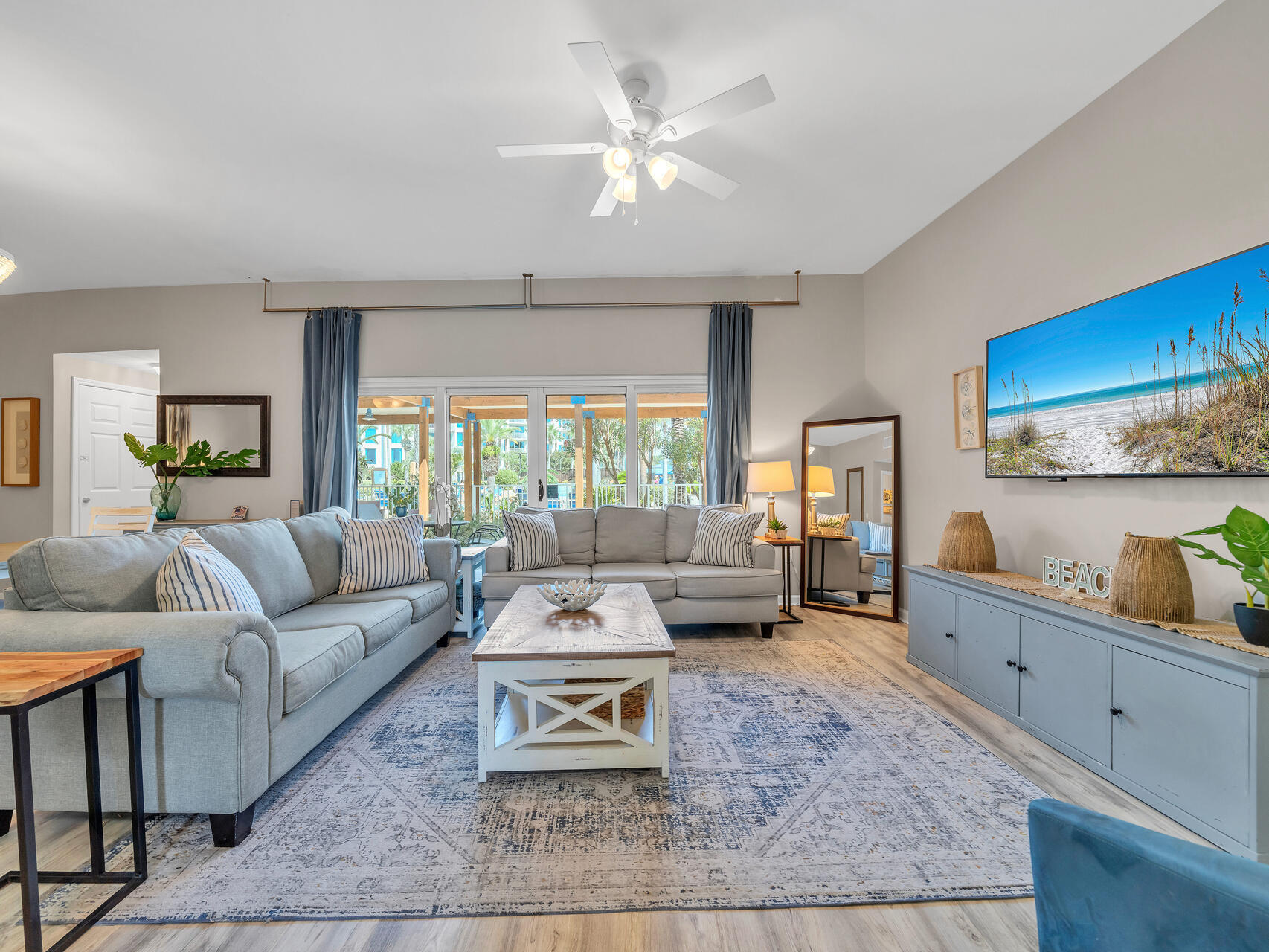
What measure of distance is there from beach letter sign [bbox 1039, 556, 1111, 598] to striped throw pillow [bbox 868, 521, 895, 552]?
1.60 metres

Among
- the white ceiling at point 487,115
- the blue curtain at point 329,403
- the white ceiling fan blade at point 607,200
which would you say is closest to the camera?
the white ceiling at point 487,115

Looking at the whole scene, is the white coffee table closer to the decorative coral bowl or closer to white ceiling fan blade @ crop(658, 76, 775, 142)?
the decorative coral bowl

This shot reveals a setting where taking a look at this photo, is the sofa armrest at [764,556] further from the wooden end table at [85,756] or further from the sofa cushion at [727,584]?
the wooden end table at [85,756]

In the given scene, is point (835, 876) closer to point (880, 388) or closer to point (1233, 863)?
point (1233, 863)

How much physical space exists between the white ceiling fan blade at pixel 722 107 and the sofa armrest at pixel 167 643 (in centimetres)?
231

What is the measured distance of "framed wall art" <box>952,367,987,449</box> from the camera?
3.38 metres

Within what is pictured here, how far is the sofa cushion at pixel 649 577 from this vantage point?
3844 millimetres

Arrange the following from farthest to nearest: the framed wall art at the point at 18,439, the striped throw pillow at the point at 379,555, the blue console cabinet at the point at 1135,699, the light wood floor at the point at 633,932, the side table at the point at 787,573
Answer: the framed wall art at the point at 18,439
the side table at the point at 787,573
the striped throw pillow at the point at 379,555
the blue console cabinet at the point at 1135,699
the light wood floor at the point at 633,932

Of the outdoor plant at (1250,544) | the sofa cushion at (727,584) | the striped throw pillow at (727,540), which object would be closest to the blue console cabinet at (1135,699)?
the outdoor plant at (1250,544)

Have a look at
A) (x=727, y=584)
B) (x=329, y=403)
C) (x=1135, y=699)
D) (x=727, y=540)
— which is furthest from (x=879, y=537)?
(x=329, y=403)

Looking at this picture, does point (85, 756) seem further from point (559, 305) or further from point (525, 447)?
point (559, 305)

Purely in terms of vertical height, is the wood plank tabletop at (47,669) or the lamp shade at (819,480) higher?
the lamp shade at (819,480)

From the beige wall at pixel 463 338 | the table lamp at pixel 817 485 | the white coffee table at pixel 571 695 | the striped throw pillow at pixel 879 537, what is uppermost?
the beige wall at pixel 463 338

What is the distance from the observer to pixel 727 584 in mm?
3861
